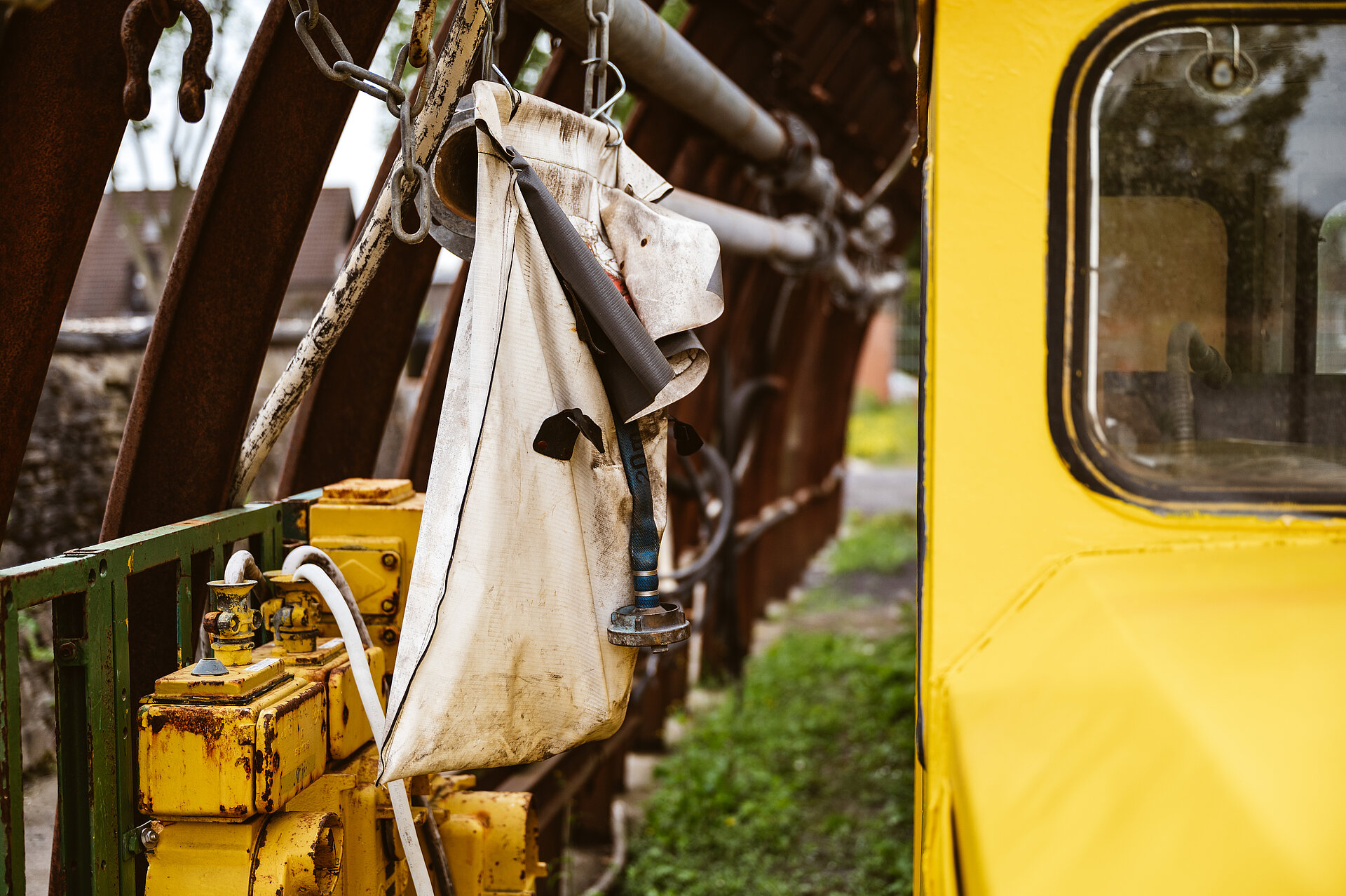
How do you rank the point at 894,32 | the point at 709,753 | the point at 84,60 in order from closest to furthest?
the point at 84,60
the point at 709,753
the point at 894,32

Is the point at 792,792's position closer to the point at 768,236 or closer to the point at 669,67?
the point at 768,236

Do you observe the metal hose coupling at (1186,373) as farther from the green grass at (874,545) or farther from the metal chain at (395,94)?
the green grass at (874,545)

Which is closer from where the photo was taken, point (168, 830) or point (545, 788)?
point (168, 830)

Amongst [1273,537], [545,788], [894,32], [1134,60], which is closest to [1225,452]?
[1273,537]

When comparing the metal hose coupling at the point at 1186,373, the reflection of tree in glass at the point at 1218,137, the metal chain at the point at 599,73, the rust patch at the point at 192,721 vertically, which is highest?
the metal chain at the point at 599,73

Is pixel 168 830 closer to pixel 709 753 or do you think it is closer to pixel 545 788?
pixel 545 788

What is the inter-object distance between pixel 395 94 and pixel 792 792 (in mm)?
4451

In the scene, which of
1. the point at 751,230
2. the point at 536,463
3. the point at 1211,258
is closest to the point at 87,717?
the point at 536,463

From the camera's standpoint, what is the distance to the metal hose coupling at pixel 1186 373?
4.94 ft

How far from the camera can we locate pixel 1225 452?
1.50 metres

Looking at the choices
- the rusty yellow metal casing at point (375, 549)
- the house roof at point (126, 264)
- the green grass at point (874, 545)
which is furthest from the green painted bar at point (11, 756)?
the house roof at point (126, 264)

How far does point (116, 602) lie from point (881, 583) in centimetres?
958

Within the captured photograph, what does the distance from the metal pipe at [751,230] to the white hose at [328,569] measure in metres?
1.42

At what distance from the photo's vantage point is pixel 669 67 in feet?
10.2
